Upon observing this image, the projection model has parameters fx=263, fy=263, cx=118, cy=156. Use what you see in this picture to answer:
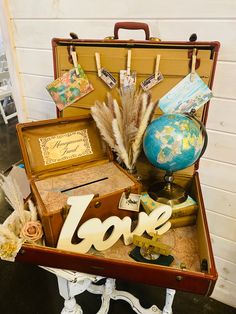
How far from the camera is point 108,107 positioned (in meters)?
0.85

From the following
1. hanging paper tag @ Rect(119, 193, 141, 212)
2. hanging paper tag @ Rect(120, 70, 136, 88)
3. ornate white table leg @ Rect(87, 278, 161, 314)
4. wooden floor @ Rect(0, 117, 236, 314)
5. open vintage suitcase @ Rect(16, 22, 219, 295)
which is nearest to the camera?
open vintage suitcase @ Rect(16, 22, 219, 295)

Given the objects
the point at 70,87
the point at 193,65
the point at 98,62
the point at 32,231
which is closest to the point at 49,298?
the point at 32,231

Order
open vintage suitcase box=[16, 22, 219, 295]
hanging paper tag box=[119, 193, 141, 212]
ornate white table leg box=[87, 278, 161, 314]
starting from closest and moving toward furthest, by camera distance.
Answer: open vintage suitcase box=[16, 22, 219, 295] → hanging paper tag box=[119, 193, 141, 212] → ornate white table leg box=[87, 278, 161, 314]

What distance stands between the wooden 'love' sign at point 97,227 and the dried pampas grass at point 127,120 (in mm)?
193

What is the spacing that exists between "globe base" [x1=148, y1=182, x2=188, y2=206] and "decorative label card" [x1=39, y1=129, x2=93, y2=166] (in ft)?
0.82

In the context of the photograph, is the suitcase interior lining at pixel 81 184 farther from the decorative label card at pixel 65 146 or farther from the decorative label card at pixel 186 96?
the decorative label card at pixel 186 96

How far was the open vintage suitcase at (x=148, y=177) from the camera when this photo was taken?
644mm

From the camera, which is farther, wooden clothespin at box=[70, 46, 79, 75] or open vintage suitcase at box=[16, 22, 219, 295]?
wooden clothespin at box=[70, 46, 79, 75]

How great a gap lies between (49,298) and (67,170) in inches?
38.2

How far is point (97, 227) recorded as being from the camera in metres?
0.70

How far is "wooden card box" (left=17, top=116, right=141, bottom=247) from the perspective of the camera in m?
0.71

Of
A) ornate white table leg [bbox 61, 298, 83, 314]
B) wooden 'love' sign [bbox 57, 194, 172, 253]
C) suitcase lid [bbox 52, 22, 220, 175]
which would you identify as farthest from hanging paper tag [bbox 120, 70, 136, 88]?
ornate white table leg [bbox 61, 298, 83, 314]

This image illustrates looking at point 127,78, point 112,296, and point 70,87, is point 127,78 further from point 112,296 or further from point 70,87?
point 112,296

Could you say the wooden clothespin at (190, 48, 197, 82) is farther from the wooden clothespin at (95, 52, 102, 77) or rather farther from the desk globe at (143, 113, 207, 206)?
the wooden clothespin at (95, 52, 102, 77)
